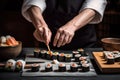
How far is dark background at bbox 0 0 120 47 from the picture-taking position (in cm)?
566

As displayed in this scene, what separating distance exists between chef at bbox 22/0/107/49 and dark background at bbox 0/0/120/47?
2372 millimetres

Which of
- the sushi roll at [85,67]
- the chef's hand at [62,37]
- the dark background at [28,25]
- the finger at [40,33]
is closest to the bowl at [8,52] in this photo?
the finger at [40,33]

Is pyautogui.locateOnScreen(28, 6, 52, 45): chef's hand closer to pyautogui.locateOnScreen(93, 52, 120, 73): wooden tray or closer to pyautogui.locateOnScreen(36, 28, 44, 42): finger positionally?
pyautogui.locateOnScreen(36, 28, 44, 42): finger

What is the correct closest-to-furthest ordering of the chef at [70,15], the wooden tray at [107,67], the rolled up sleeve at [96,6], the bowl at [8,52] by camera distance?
the wooden tray at [107,67] → the bowl at [8,52] → the chef at [70,15] → the rolled up sleeve at [96,6]

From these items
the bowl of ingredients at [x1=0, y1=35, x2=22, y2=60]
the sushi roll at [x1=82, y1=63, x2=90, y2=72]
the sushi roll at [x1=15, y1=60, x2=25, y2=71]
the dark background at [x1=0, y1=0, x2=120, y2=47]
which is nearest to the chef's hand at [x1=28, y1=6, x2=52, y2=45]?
the bowl of ingredients at [x1=0, y1=35, x2=22, y2=60]

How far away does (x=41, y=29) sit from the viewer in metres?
2.63

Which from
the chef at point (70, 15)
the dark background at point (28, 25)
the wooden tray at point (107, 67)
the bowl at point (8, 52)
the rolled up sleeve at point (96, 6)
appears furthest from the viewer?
the dark background at point (28, 25)

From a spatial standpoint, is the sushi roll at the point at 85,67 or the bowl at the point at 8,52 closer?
the sushi roll at the point at 85,67

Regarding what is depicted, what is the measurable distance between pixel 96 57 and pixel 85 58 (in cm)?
10

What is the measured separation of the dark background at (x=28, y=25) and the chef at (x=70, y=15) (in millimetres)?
2372

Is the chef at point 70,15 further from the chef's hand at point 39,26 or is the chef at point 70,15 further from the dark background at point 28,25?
the dark background at point 28,25

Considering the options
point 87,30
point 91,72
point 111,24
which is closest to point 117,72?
point 91,72

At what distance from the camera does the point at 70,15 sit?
10.7 feet

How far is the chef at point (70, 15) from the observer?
2.94 m
